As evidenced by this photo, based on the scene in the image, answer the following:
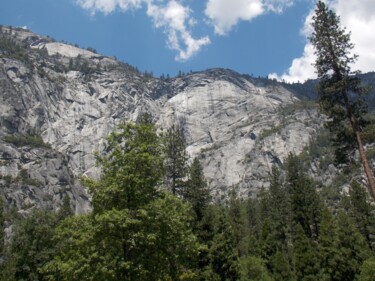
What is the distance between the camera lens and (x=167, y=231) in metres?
17.8

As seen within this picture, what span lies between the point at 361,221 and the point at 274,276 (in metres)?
14.7

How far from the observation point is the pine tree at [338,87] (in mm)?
26188

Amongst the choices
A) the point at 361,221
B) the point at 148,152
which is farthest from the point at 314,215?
the point at 148,152

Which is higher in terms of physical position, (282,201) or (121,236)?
(282,201)

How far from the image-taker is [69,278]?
55.9ft

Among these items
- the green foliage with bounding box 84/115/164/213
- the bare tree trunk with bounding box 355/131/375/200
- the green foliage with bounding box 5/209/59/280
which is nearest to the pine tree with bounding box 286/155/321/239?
the green foliage with bounding box 5/209/59/280

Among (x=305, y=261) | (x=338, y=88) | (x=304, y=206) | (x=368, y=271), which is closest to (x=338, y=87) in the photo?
(x=338, y=88)

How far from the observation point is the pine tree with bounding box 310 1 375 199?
26188 millimetres

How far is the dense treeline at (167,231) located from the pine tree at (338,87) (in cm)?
1093

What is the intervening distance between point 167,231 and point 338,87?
15.8 metres

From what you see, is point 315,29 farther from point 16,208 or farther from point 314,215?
point 16,208

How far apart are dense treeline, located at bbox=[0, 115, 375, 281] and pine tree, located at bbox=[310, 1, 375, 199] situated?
1093 centimetres

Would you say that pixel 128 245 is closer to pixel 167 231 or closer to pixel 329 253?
pixel 167 231

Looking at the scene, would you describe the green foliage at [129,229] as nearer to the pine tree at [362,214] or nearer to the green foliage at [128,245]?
the green foliage at [128,245]
